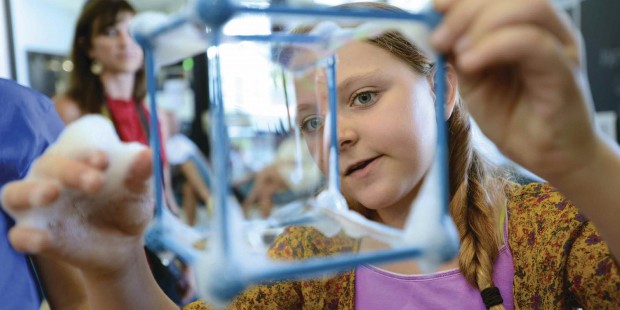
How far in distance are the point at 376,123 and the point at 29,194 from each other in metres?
0.32

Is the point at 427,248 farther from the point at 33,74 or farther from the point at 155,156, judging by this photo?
the point at 33,74

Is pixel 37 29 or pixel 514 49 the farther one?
pixel 37 29

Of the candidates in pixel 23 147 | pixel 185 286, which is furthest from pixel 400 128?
pixel 185 286

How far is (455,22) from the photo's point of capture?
1.08 feet

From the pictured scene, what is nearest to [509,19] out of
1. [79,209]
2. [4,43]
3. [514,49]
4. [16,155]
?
[514,49]

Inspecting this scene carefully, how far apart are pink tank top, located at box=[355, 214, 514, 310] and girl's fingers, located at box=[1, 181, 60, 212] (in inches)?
17.6

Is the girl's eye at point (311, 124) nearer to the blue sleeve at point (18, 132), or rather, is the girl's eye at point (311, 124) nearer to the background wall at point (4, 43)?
the blue sleeve at point (18, 132)

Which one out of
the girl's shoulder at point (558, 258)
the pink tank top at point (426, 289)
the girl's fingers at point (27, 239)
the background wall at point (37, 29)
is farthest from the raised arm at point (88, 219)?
the background wall at point (37, 29)

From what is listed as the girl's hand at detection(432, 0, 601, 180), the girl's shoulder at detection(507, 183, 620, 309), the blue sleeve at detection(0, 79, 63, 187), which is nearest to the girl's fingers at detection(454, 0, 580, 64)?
the girl's hand at detection(432, 0, 601, 180)

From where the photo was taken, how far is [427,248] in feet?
1.06

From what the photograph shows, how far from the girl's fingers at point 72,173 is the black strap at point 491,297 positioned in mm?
470

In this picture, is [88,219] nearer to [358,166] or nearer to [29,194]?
[29,194]

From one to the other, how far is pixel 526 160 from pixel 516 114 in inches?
1.4

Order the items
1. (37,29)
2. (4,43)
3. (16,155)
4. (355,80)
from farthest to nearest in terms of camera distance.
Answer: (37,29), (4,43), (16,155), (355,80)
